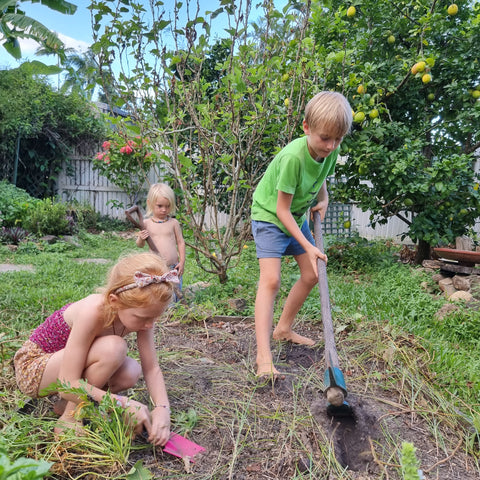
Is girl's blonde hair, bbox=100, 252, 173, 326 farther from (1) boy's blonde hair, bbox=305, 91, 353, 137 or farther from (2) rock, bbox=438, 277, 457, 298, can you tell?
(2) rock, bbox=438, 277, 457, 298

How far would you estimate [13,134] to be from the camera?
9398 mm

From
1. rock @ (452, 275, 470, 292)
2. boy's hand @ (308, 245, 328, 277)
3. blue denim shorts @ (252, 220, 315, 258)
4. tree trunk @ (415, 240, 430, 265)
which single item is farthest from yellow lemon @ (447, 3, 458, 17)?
boy's hand @ (308, 245, 328, 277)

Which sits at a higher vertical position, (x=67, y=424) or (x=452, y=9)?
(x=452, y=9)

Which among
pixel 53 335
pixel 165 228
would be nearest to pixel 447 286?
pixel 165 228

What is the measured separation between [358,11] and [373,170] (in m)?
2.11

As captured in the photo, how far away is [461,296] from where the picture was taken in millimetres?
3488

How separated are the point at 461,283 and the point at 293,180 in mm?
2643

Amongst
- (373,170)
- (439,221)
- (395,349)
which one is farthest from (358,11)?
(395,349)

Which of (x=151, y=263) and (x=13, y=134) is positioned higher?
(x=13, y=134)

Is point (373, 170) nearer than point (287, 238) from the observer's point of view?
No

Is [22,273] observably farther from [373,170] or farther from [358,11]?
[358,11]

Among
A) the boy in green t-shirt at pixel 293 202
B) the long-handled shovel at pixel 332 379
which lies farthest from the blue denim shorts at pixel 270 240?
the long-handled shovel at pixel 332 379

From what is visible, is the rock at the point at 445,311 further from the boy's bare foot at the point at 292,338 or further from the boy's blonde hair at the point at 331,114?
the boy's blonde hair at the point at 331,114

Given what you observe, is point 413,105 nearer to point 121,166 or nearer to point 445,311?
point 445,311
